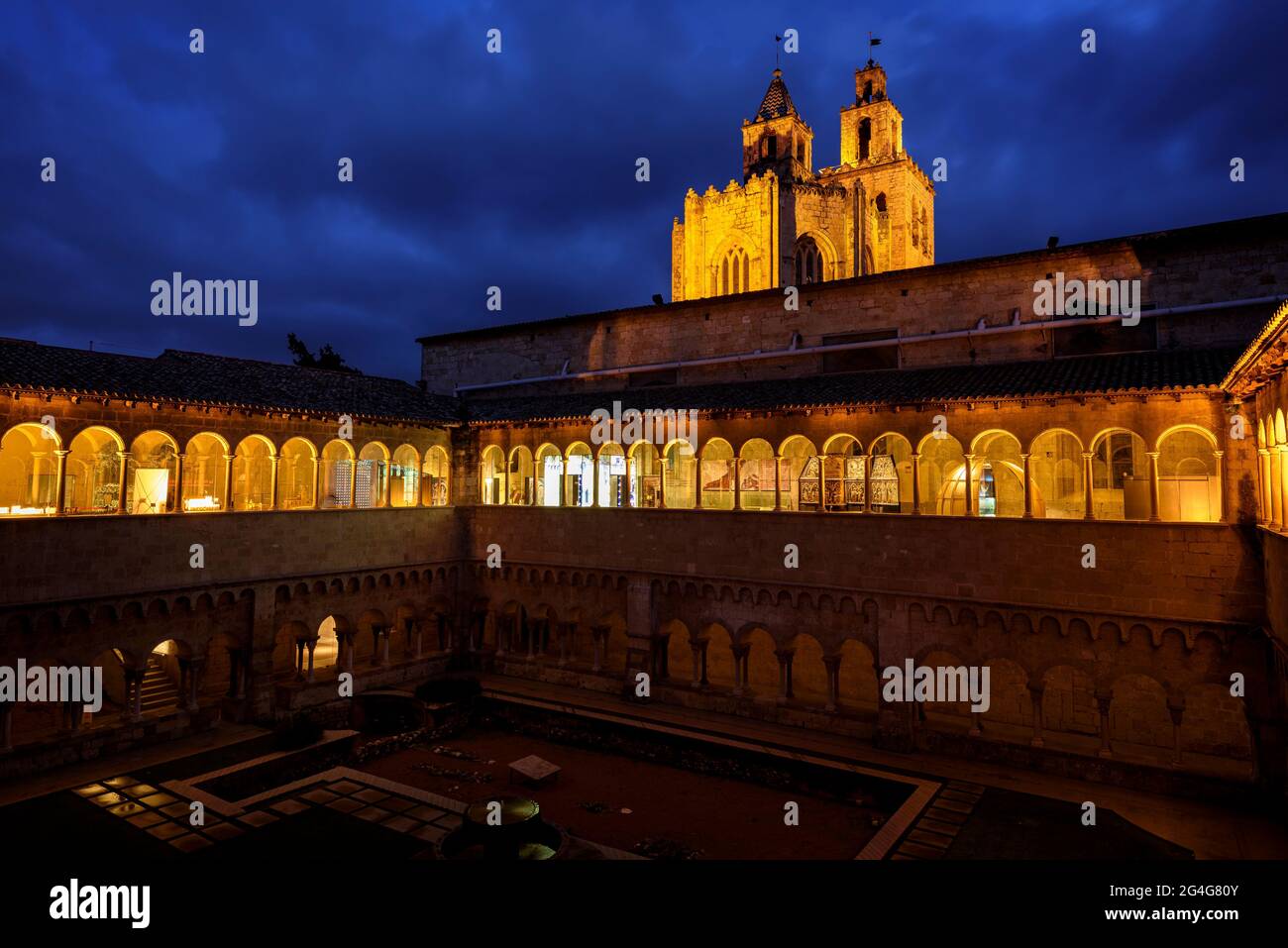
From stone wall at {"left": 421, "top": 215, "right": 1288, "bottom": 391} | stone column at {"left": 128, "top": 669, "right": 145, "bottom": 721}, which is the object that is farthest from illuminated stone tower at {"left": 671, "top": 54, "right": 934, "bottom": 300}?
stone column at {"left": 128, "top": 669, "right": 145, "bottom": 721}

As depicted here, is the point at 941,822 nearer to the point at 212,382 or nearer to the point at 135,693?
the point at 135,693

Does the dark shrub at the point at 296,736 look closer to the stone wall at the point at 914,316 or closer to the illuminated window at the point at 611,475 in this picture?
the illuminated window at the point at 611,475

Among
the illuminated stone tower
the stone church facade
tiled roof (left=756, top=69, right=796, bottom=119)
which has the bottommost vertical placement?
the stone church facade

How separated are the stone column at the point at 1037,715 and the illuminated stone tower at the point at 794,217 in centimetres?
2306

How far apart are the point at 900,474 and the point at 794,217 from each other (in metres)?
23.5

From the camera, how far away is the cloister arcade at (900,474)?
13914 millimetres

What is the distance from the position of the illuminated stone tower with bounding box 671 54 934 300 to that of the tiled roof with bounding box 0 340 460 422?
685 inches

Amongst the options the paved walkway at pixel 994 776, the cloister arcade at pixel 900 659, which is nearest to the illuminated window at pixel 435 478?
the cloister arcade at pixel 900 659

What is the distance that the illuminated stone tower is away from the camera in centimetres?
3662

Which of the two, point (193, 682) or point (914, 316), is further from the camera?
point (914, 316)

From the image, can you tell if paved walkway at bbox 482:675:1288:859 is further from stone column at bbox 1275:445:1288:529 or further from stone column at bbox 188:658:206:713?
stone column at bbox 188:658:206:713

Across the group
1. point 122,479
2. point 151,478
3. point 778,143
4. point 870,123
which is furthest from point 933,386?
point 870,123

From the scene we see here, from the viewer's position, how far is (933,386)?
50.8 feet
